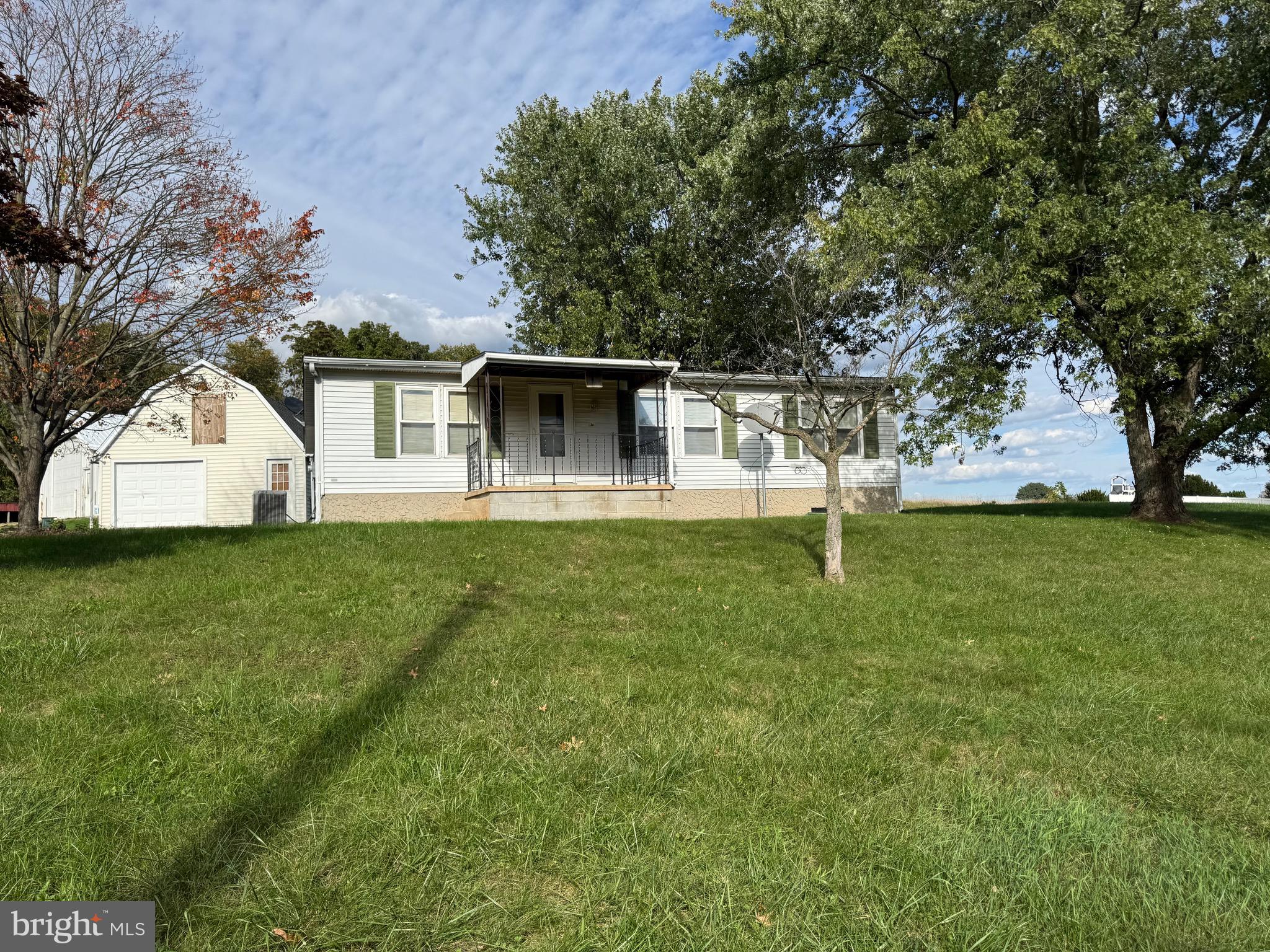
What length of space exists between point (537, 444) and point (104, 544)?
810 centimetres

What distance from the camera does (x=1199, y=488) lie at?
28.9 m

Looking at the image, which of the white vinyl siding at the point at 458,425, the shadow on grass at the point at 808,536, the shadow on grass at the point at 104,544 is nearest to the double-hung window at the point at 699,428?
the shadow on grass at the point at 808,536

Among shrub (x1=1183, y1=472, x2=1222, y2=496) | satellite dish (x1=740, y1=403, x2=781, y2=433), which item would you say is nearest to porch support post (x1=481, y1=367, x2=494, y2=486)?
satellite dish (x1=740, y1=403, x2=781, y2=433)

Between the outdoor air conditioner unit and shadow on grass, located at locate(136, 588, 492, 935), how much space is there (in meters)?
15.5

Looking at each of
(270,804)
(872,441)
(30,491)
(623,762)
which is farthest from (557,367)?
(270,804)

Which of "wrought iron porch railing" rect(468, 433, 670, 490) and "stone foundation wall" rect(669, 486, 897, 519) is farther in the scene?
"stone foundation wall" rect(669, 486, 897, 519)

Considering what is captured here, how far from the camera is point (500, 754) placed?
3.95m

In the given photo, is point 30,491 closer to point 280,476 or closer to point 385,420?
point 385,420

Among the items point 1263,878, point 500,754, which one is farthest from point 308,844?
point 1263,878

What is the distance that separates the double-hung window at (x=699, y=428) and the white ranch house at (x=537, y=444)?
3cm

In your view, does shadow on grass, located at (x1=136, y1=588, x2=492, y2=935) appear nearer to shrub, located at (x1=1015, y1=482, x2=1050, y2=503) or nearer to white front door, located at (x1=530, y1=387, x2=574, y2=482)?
white front door, located at (x1=530, y1=387, x2=574, y2=482)

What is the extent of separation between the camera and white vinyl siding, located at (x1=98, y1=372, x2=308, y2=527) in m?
19.8

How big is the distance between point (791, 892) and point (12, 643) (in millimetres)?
5437

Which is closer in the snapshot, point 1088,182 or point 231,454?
point 1088,182
